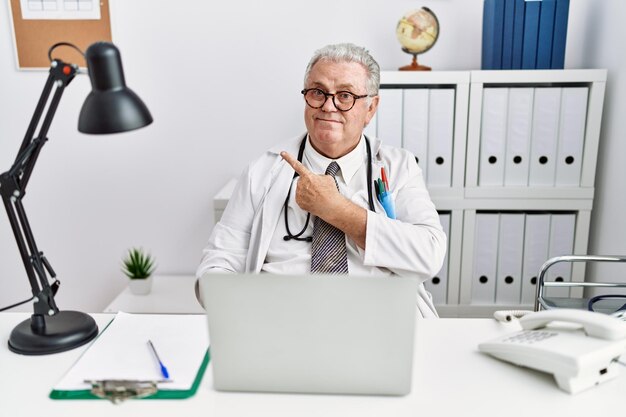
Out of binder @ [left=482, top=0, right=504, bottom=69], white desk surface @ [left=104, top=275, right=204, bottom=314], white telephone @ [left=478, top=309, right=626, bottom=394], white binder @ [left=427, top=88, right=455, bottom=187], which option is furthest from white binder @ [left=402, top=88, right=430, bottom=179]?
white telephone @ [left=478, top=309, right=626, bottom=394]

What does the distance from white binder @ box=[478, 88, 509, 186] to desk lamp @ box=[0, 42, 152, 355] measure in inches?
58.4

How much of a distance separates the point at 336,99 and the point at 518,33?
964 millimetres

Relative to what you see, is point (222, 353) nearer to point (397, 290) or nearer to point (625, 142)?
point (397, 290)

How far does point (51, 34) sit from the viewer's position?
2.35 m

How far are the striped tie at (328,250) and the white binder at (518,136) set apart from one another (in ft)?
3.27

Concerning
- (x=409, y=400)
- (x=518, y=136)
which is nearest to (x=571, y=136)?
(x=518, y=136)

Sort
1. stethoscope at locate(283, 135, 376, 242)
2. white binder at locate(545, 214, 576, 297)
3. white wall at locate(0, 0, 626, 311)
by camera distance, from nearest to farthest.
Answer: stethoscope at locate(283, 135, 376, 242)
white binder at locate(545, 214, 576, 297)
white wall at locate(0, 0, 626, 311)

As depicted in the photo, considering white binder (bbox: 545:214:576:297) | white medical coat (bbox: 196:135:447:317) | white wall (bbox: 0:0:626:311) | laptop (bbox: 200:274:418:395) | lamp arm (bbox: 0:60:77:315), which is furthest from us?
white wall (bbox: 0:0:626:311)

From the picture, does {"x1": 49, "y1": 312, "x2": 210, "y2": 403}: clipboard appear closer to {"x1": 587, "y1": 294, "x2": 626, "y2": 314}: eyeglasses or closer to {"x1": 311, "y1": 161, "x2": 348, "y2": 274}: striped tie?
{"x1": 311, "y1": 161, "x2": 348, "y2": 274}: striped tie

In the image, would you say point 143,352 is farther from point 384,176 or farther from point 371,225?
point 384,176

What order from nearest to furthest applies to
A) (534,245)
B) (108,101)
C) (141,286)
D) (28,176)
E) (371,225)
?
(108,101) → (28,176) → (371,225) → (534,245) → (141,286)

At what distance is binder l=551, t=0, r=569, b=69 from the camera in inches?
80.1

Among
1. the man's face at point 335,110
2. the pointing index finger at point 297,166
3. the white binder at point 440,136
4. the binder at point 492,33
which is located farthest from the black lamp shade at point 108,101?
the binder at point 492,33

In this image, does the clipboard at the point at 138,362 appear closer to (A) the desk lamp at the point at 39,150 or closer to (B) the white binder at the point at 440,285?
(A) the desk lamp at the point at 39,150
